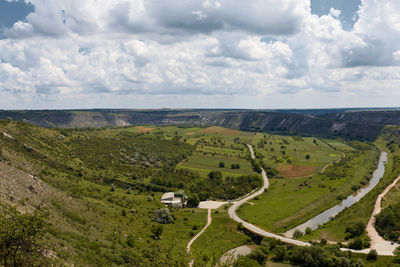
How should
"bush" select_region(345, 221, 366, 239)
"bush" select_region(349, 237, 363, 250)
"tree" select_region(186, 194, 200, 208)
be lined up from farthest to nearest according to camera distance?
1. "tree" select_region(186, 194, 200, 208)
2. "bush" select_region(345, 221, 366, 239)
3. "bush" select_region(349, 237, 363, 250)

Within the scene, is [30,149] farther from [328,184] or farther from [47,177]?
[328,184]

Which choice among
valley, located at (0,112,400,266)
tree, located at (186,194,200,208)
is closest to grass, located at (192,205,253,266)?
valley, located at (0,112,400,266)

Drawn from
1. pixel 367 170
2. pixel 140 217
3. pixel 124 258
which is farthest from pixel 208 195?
pixel 367 170

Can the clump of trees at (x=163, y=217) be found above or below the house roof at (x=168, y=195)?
above

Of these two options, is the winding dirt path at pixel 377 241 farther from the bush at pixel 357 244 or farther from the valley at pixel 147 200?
the bush at pixel 357 244

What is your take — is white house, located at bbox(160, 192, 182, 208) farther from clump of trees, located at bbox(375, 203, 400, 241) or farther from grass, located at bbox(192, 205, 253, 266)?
clump of trees, located at bbox(375, 203, 400, 241)

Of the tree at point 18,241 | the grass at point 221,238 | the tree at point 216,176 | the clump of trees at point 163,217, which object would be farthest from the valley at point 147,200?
the tree at point 18,241

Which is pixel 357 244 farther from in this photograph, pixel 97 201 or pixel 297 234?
pixel 97 201
